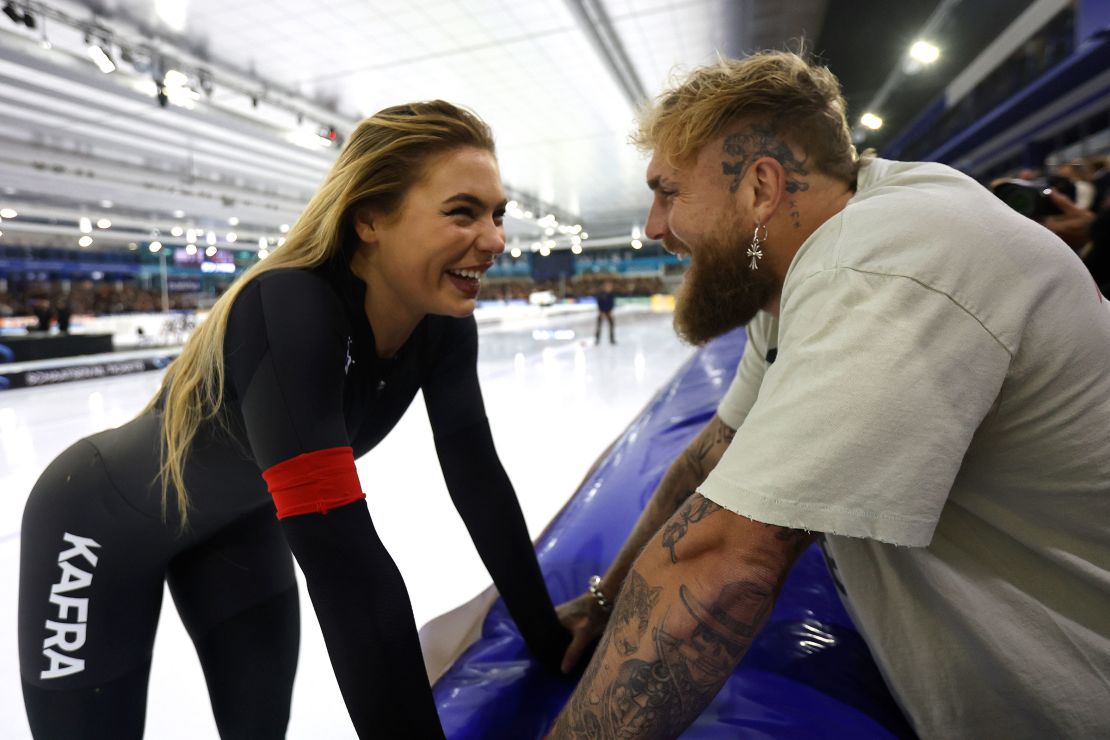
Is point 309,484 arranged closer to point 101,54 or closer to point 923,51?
point 923,51

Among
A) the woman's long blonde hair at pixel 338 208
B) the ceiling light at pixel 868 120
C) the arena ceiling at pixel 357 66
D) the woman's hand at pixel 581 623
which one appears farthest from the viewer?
the ceiling light at pixel 868 120

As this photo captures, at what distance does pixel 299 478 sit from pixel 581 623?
2.12 ft

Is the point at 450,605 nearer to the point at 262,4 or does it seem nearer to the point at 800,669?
the point at 800,669

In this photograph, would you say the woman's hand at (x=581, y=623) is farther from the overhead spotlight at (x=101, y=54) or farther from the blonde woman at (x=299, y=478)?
the overhead spotlight at (x=101, y=54)

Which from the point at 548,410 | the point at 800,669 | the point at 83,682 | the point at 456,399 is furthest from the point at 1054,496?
the point at 548,410

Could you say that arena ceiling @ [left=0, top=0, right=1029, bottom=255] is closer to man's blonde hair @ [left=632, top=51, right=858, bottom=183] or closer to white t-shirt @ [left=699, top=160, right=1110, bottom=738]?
man's blonde hair @ [left=632, top=51, right=858, bottom=183]

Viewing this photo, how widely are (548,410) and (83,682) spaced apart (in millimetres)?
3946

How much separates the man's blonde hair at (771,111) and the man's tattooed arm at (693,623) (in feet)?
1.89

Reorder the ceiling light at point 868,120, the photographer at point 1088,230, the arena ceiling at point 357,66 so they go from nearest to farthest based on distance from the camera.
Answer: the photographer at point 1088,230 → the arena ceiling at point 357,66 → the ceiling light at point 868,120

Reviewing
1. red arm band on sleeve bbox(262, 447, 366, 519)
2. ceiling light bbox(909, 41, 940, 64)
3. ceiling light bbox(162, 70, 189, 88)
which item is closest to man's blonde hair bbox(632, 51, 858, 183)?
red arm band on sleeve bbox(262, 447, 366, 519)

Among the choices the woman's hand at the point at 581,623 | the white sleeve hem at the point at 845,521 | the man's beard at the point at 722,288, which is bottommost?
the woman's hand at the point at 581,623

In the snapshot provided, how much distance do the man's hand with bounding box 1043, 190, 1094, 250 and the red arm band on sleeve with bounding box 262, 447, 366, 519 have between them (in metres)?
2.04

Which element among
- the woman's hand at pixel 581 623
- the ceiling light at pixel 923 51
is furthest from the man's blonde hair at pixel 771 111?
the ceiling light at pixel 923 51

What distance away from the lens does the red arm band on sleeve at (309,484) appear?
2.31 ft
